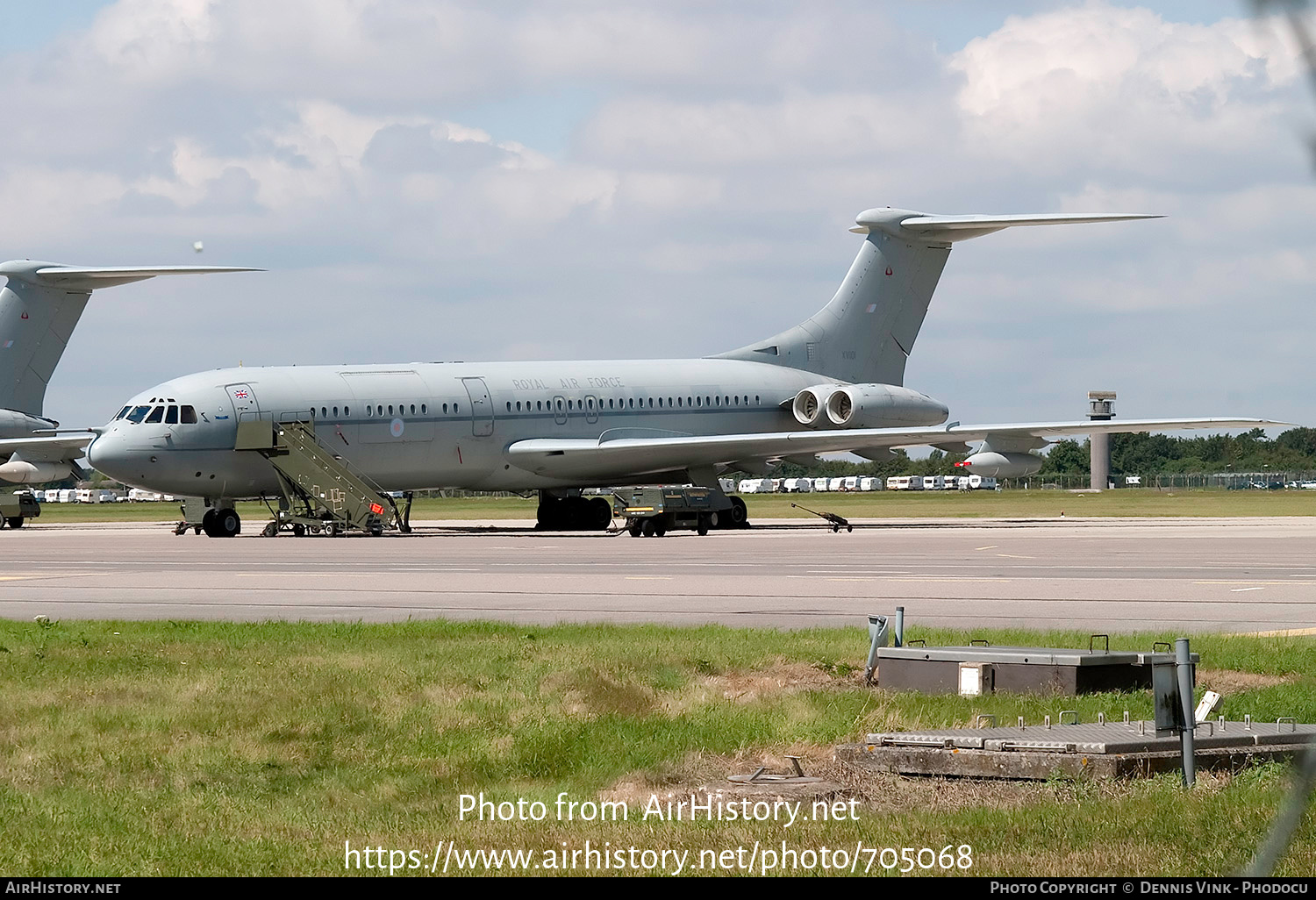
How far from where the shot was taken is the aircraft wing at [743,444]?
162 ft

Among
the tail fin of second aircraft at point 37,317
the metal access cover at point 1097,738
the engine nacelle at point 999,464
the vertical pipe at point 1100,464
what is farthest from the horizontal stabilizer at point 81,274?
the vertical pipe at point 1100,464

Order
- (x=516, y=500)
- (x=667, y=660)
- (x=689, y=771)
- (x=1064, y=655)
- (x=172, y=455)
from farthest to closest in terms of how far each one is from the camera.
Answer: (x=516, y=500) → (x=172, y=455) → (x=667, y=660) → (x=1064, y=655) → (x=689, y=771)

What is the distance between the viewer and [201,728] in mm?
12602

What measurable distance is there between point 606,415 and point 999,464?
11.9 meters

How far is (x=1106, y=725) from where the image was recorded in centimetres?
1124

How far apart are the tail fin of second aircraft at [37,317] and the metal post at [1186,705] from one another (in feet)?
168

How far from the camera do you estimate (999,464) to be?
1975 inches

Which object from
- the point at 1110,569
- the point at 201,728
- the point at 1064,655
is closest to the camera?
the point at 201,728

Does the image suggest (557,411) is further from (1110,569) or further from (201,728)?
(201,728)

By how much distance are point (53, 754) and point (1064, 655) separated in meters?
7.49

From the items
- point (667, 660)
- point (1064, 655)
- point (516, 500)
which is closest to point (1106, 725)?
point (1064, 655)

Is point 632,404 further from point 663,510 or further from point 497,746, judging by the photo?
point 497,746

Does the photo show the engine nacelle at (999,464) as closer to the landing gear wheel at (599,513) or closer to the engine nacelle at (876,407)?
the engine nacelle at (876,407)

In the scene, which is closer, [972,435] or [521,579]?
[521,579]
